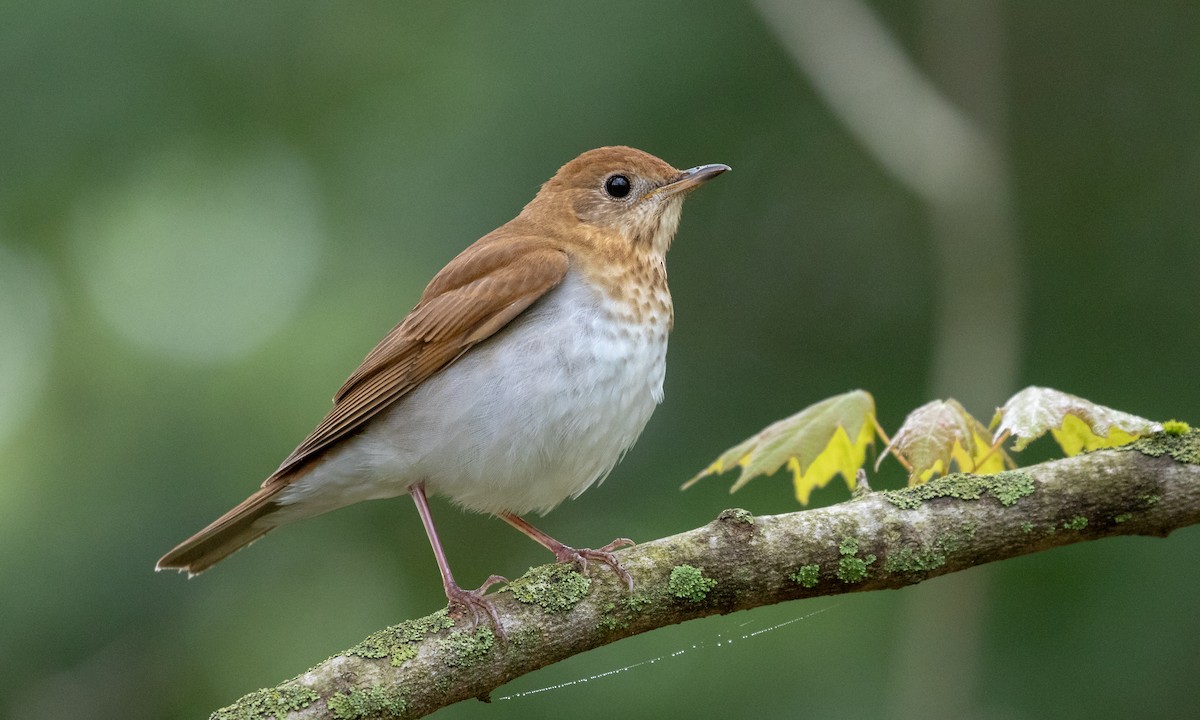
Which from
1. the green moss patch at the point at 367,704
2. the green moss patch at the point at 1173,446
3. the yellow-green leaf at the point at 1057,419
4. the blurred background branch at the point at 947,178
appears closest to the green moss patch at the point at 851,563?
the yellow-green leaf at the point at 1057,419

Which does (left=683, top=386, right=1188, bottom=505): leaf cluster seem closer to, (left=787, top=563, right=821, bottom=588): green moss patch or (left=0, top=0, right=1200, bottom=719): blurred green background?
(left=787, top=563, right=821, bottom=588): green moss patch

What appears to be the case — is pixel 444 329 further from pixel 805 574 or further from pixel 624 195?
pixel 805 574

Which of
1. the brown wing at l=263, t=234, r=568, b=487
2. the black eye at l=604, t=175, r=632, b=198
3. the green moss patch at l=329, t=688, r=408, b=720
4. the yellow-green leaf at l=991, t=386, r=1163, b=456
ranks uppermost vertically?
the black eye at l=604, t=175, r=632, b=198

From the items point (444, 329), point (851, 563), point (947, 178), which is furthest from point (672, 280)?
point (851, 563)

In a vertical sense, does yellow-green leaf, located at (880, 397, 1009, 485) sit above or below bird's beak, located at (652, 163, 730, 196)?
below

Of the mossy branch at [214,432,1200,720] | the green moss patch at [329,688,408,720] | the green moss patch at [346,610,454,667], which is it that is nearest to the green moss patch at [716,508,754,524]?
the mossy branch at [214,432,1200,720]

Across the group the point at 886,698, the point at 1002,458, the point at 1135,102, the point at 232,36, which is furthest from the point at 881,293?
the point at 232,36

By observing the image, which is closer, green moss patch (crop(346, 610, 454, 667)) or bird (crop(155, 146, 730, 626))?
green moss patch (crop(346, 610, 454, 667))
